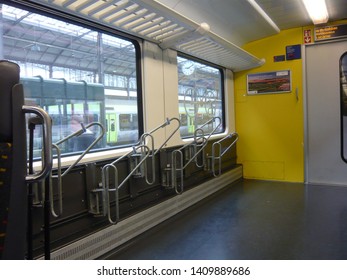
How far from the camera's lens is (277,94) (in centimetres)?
530

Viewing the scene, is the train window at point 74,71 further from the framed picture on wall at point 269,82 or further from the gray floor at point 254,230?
the framed picture on wall at point 269,82

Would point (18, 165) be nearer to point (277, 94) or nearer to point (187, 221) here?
point (187, 221)

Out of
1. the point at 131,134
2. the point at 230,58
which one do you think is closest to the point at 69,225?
the point at 131,134

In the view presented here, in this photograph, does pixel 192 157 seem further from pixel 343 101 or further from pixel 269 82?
pixel 343 101

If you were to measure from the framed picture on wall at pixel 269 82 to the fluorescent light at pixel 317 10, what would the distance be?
3.05ft

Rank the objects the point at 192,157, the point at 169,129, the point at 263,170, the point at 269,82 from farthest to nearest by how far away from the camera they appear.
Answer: the point at 263,170 < the point at 269,82 < the point at 192,157 < the point at 169,129

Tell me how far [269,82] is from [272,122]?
71 cm

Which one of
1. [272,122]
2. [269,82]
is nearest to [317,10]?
[269,82]

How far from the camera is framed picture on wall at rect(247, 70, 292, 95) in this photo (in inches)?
204

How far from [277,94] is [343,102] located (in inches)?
40.4

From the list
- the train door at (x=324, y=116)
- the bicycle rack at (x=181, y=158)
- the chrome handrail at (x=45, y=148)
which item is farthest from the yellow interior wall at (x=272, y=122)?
the chrome handrail at (x=45, y=148)

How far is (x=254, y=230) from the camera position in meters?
3.10

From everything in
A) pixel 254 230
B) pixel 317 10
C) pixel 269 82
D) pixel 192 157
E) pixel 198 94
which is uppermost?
pixel 317 10

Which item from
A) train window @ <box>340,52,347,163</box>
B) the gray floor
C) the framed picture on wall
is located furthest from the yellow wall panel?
the framed picture on wall
